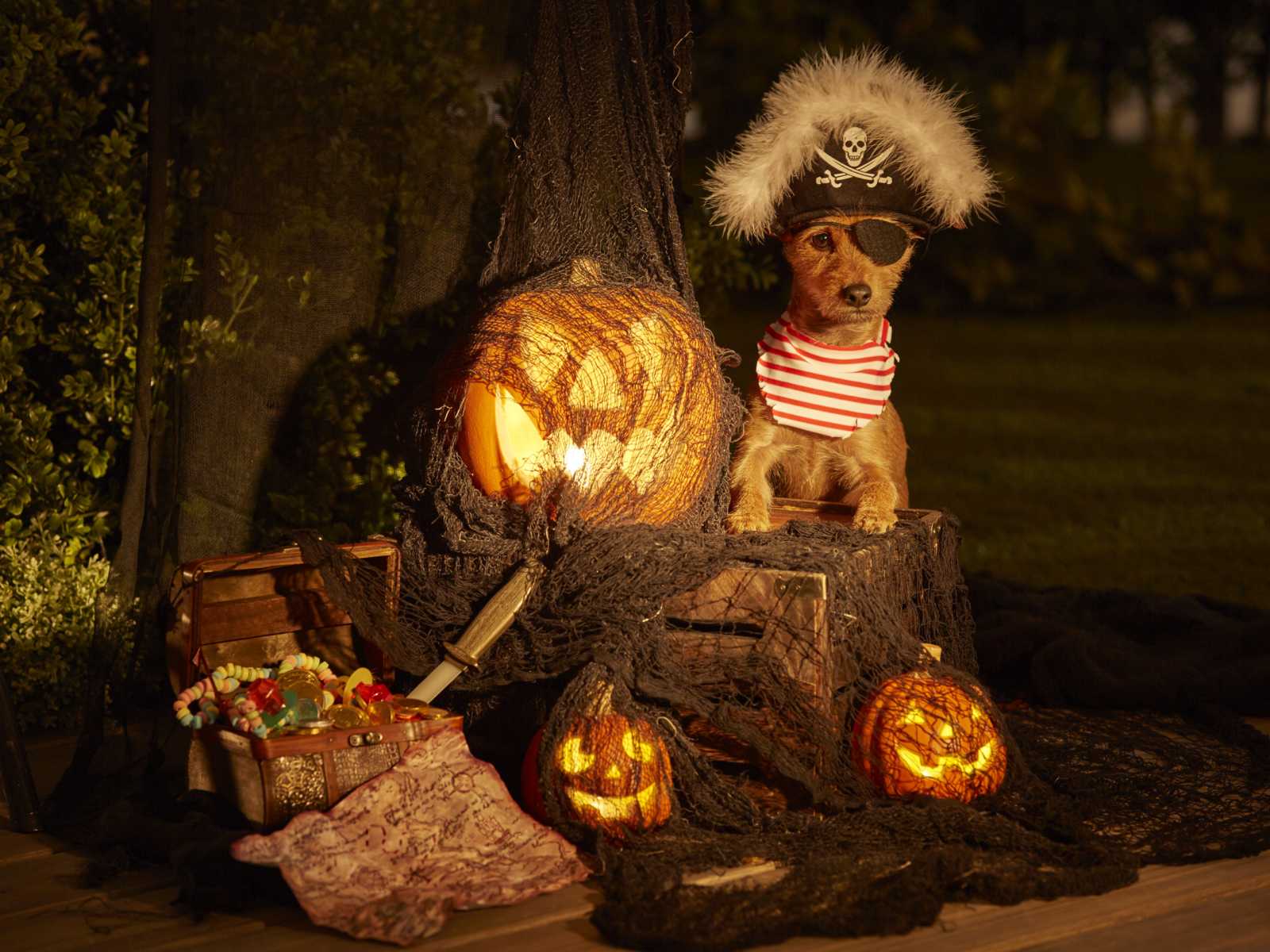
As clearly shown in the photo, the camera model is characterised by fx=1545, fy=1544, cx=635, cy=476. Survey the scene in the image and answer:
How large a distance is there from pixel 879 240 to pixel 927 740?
116 cm

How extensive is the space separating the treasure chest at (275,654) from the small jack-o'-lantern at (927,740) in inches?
35.2

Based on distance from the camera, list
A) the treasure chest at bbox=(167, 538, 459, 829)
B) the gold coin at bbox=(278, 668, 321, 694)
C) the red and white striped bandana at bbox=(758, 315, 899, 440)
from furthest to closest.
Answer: the red and white striped bandana at bbox=(758, 315, 899, 440) → the gold coin at bbox=(278, 668, 321, 694) → the treasure chest at bbox=(167, 538, 459, 829)

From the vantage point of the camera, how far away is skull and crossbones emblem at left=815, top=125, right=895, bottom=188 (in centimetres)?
354

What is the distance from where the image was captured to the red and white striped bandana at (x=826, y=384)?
12.2 feet

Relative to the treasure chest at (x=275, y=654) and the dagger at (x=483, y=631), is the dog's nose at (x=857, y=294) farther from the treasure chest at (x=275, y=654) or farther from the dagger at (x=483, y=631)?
the treasure chest at (x=275, y=654)

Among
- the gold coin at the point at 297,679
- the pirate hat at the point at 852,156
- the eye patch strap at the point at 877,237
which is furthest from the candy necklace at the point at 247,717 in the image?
the eye patch strap at the point at 877,237

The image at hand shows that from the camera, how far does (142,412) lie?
13.1 feet

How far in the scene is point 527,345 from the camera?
335cm

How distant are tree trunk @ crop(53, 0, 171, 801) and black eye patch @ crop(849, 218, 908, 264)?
5.61 ft

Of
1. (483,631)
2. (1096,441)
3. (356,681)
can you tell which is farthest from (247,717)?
(1096,441)

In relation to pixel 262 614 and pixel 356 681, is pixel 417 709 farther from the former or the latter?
pixel 262 614

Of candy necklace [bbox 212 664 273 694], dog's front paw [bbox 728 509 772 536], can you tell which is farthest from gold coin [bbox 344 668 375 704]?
dog's front paw [bbox 728 509 772 536]

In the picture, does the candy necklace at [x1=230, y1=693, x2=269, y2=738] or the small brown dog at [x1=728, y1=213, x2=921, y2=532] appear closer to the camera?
the candy necklace at [x1=230, y1=693, x2=269, y2=738]

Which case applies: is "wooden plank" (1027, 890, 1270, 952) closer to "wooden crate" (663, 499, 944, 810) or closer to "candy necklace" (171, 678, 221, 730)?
"wooden crate" (663, 499, 944, 810)
